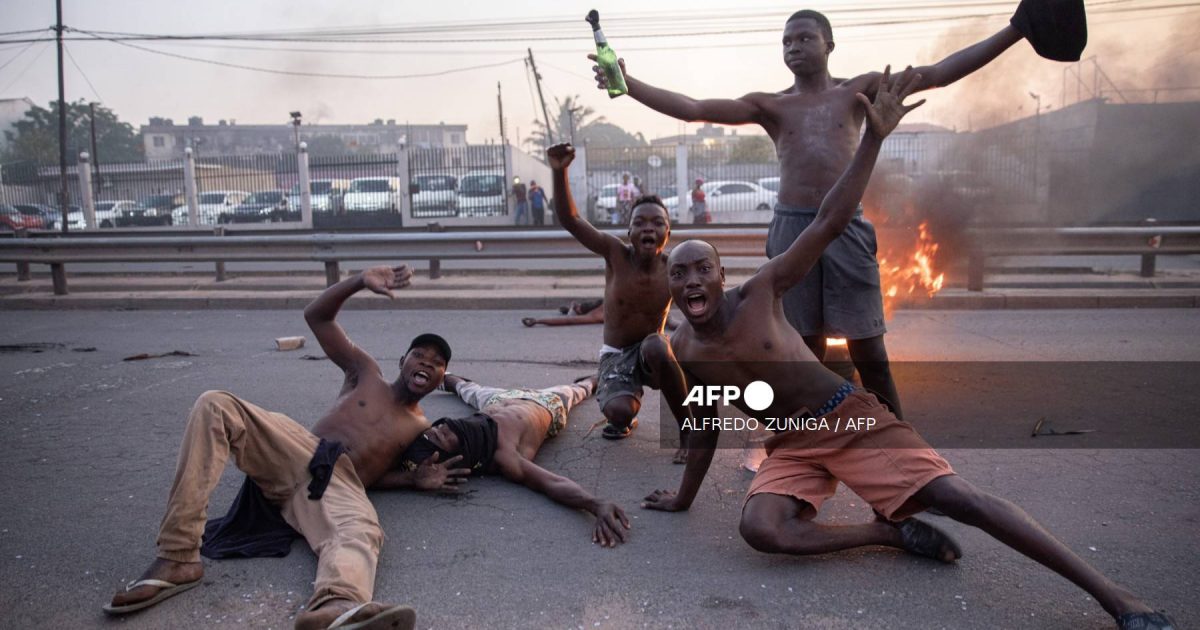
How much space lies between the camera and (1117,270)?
12.3 metres

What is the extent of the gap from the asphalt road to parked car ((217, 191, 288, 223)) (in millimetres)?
21854

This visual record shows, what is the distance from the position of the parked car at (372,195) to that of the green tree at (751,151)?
10151 mm

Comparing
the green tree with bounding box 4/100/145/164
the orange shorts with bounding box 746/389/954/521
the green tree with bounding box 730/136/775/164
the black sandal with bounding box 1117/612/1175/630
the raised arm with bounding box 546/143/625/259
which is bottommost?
the black sandal with bounding box 1117/612/1175/630

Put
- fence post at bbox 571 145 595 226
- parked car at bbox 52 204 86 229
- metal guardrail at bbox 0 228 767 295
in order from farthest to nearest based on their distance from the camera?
parked car at bbox 52 204 86 229, fence post at bbox 571 145 595 226, metal guardrail at bbox 0 228 767 295

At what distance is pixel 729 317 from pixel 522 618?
139 cm

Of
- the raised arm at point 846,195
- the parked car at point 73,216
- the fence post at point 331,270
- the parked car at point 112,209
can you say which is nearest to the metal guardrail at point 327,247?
the fence post at point 331,270

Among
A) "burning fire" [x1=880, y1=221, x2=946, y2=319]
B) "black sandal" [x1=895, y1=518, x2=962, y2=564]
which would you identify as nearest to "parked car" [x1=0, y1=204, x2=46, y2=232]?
"burning fire" [x1=880, y1=221, x2=946, y2=319]

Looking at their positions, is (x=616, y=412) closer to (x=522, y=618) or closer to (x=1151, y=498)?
(x=522, y=618)

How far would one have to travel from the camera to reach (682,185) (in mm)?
26953

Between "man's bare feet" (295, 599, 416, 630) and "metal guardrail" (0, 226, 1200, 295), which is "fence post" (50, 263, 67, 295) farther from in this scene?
"man's bare feet" (295, 599, 416, 630)

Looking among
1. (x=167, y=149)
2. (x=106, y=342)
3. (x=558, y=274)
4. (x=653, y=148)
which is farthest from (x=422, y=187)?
(x=167, y=149)

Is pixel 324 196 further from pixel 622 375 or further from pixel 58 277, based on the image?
pixel 622 375

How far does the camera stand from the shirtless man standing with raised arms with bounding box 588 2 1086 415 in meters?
4.09

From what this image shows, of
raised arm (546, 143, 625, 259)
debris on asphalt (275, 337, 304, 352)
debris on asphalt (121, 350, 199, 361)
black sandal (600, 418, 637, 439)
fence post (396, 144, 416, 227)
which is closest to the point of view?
raised arm (546, 143, 625, 259)
